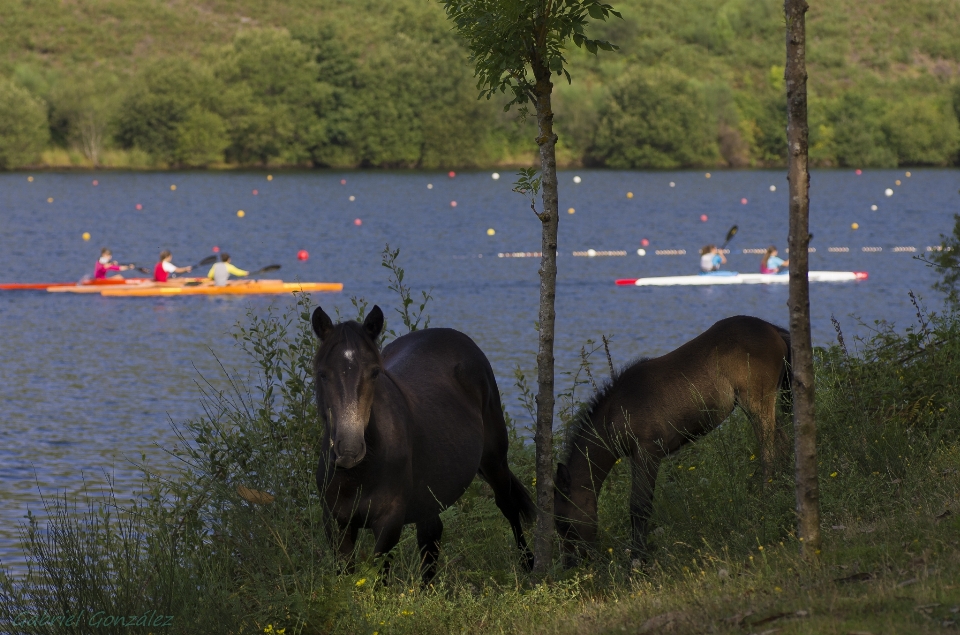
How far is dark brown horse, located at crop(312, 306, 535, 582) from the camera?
5.86 metres

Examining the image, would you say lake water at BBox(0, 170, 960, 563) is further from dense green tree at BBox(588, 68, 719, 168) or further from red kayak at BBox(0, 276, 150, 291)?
dense green tree at BBox(588, 68, 719, 168)

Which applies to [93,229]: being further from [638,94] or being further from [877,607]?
[638,94]

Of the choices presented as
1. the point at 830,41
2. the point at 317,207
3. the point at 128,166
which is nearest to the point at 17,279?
the point at 317,207

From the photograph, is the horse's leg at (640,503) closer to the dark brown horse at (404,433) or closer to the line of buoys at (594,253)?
the dark brown horse at (404,433)

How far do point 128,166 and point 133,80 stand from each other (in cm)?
890

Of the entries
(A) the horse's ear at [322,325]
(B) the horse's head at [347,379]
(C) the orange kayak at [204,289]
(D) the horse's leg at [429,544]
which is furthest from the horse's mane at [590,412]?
(C) the orange kayak at [204,289]

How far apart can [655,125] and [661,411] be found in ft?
314

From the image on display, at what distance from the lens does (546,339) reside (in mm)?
7055

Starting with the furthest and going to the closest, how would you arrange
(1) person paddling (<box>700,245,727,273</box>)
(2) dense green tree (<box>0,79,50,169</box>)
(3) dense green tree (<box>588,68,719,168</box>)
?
(3) dense green tree (<box>588,68,719,168</box>) → (2) dense green tree (<box>0,79,50,169</box>) → (1) person paddling (<box>700,245,727,273</box>)

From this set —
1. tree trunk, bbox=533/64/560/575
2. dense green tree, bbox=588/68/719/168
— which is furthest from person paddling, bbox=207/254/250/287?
dense green tree, bbox=588/68/719/168

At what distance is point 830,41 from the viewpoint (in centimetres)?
13050

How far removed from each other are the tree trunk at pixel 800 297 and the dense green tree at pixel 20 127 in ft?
300

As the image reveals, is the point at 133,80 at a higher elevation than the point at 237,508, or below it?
higher

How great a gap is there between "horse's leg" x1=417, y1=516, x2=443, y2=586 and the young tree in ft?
2.10
